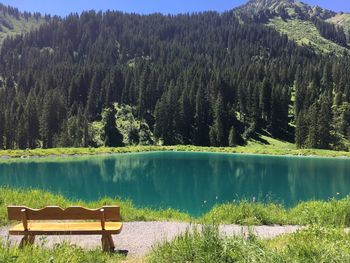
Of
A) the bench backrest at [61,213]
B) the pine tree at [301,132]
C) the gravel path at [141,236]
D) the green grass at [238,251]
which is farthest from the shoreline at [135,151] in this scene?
the green grass at [238,251]

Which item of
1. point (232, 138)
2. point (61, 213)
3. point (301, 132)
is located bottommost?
point (232, 138)

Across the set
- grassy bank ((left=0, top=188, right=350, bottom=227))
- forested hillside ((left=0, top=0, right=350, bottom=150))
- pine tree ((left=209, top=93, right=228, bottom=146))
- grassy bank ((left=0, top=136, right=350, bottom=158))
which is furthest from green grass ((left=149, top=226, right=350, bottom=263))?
pine tree ((left=209, top=93, right=228, bottom=146))

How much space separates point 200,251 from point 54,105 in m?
101

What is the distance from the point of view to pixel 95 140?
10500cm

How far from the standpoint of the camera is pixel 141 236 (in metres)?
11.7

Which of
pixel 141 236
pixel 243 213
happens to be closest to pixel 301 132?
pixel 243 213

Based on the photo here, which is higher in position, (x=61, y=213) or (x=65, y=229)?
(x=61, y=213)

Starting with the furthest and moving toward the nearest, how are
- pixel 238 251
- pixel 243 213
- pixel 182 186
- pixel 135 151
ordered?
pixel 135 151
pixel 182 186
pixel 243 213
pixel 238 251

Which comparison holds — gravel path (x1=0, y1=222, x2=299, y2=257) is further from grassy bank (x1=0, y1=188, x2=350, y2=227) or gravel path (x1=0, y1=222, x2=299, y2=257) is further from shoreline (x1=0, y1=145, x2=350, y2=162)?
shoreline (x1=0, y1=145, x2=350, y2=162)

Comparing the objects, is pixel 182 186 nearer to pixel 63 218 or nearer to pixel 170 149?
pixel 63 218

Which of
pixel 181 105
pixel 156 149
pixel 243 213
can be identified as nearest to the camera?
pixel 243 213

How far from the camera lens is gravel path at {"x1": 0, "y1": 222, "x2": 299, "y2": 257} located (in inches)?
396

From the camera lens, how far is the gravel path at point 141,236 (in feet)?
33.0

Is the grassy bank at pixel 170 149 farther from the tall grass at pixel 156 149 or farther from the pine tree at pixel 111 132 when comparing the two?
the pine tree at pixel 111 132
